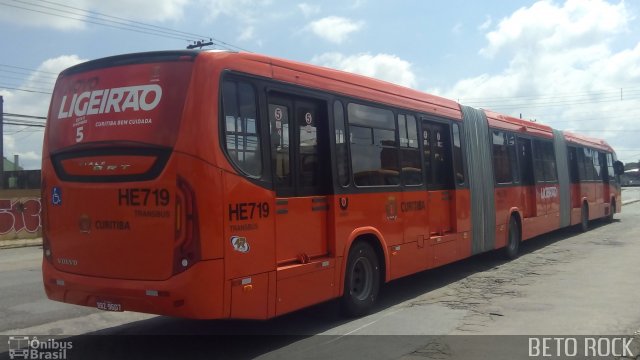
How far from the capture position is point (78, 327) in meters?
7.38

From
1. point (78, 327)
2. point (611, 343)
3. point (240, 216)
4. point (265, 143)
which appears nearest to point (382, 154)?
point (265, 143)

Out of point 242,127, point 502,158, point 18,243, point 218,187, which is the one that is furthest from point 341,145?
point 18,243

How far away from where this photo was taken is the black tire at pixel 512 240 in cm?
1281

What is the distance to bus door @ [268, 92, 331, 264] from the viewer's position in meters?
6.34

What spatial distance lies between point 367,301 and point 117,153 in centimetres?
390

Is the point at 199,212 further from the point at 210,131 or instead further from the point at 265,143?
the point at 265,143

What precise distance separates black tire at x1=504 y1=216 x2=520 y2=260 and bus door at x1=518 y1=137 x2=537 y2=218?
66cm

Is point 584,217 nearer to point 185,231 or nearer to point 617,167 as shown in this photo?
point 617,167

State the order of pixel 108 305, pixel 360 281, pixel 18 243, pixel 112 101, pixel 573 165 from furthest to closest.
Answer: pixel 18 243 < pixel 573 165 < pixel 360 281 < pixel 112 101 < pixel 108 305

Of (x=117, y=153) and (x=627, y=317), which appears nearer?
(x=117, y=153)

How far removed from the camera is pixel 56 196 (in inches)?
243

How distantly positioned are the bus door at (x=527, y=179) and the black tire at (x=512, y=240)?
66cm

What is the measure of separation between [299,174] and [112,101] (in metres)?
2.19

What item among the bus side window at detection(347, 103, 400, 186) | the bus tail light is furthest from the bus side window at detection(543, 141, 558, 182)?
the bus tail light
